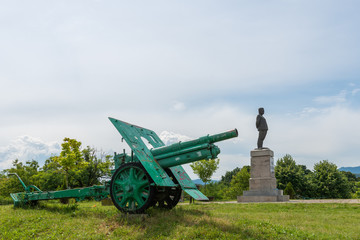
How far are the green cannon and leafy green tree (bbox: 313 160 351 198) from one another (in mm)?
27881

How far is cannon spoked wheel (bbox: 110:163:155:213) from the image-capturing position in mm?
8461

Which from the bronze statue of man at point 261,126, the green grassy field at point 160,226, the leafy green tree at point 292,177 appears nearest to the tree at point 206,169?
the leafy green tree at point 292,177

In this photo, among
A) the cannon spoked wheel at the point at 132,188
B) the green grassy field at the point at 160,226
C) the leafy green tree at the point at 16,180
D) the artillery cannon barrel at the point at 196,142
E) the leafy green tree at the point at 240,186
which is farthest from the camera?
the leafy green tree at the point at 240,186

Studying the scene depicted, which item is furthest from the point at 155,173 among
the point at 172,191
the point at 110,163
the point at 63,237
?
the point at 110,163

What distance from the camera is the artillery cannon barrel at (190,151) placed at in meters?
8.20

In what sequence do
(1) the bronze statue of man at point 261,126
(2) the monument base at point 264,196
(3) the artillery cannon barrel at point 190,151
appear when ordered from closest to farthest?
(3) the artillery cannon barrel at point 190,151 < (2) the monument base at point 264,196 < (1) the bronze statue of man at point 261,126

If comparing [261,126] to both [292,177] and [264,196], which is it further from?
[292,177]

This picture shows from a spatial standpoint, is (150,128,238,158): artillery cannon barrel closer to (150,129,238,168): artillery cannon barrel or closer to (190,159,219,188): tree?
(150,129,238,168): artillery cannon barrel

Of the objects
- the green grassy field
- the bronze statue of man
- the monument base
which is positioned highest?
the bronze statue of man

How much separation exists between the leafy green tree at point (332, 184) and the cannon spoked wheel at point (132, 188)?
29143 millimetres

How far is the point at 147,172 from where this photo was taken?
8.49m

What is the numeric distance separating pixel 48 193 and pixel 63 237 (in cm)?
321

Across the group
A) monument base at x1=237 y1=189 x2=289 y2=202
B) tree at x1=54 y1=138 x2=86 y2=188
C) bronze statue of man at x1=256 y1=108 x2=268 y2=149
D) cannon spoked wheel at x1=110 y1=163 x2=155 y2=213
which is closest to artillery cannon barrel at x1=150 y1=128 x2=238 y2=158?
cannon spoked wheel at x1=110 y1=163 x2=155 y2=213

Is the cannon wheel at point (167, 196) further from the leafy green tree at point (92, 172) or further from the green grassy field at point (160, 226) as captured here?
the leafy green tree at point (92, 172)
